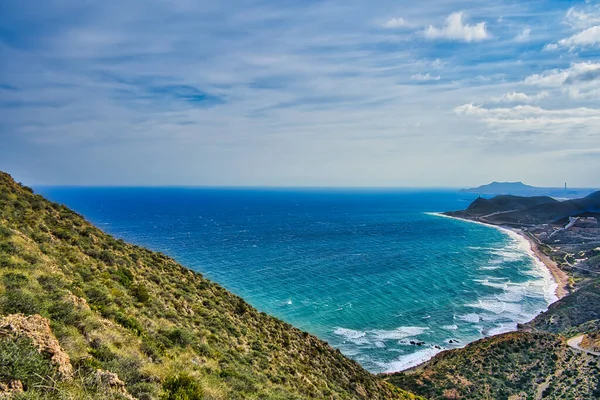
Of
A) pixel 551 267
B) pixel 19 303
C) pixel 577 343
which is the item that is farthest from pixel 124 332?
pixel 551 267

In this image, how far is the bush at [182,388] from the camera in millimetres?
9098

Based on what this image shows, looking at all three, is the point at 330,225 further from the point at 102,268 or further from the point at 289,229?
the point at 102,268

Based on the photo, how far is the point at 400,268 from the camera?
263ft

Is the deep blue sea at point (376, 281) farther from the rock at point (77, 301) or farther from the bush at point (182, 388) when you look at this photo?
the rock at point (77, 301)

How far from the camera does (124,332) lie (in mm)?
12195

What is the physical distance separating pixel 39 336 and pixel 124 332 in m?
5.04

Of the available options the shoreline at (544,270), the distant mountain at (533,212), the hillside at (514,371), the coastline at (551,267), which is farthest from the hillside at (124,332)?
the distant mountain at (533,212)

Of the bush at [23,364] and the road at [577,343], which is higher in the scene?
the bush at [23,364]

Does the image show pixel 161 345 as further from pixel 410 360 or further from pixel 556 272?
pixel 556 272

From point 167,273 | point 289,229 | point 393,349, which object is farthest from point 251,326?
point 289,229

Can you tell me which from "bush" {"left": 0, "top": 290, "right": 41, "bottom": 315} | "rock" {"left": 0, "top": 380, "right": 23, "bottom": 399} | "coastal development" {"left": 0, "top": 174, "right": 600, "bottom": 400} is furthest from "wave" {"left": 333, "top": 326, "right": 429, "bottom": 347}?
"rock" {"left": 0, "top": 380, "right": 23, "bottom": 399}

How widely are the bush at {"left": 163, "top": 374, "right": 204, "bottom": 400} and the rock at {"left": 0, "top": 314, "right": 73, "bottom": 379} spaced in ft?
8.98

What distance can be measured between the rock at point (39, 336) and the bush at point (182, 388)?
8.98 feet

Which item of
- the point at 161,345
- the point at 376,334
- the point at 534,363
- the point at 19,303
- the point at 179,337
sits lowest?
the point at 376,334
